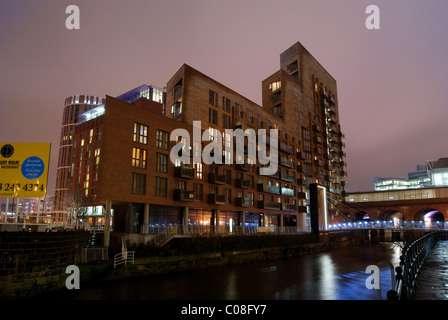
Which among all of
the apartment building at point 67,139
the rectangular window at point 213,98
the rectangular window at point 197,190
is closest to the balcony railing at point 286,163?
the rectangular window at point 213,98

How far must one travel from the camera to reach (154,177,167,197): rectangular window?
37.1m

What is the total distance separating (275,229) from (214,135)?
16926mm

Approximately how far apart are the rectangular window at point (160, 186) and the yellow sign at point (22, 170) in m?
18.9

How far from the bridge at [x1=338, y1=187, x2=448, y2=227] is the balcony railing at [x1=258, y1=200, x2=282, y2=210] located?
3215 cm

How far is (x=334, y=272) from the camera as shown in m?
27.6

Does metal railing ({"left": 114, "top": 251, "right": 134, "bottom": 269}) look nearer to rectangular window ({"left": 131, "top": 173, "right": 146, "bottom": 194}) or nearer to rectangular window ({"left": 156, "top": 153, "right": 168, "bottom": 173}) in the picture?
rectangular window ({"left": 131, "top": 173, "right": 146, "bottom": 194})

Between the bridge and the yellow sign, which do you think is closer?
the yellow sign

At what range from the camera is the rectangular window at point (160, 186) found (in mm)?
37125

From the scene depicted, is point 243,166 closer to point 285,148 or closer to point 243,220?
point 243,220

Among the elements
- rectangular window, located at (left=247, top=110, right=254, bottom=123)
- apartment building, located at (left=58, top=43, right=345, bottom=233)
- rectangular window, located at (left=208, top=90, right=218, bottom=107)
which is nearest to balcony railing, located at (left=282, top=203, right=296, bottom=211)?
apartment building, located at (left=58, top=43, right=345, bottom=233)

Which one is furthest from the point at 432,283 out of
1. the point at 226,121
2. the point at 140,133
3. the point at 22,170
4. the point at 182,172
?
the point at 226,121
